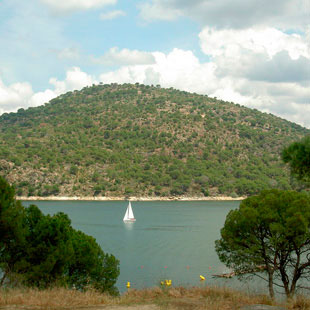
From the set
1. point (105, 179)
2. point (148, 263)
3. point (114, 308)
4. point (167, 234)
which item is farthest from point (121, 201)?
point (114, 308)

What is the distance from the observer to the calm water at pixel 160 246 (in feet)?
98.5

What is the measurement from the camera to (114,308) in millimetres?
8484

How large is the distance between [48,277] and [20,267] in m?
0.97

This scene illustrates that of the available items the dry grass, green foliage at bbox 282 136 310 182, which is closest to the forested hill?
the dry grass

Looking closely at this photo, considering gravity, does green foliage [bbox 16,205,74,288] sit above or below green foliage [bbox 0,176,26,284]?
below

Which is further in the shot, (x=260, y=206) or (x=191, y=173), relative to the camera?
(x=191, y=173)

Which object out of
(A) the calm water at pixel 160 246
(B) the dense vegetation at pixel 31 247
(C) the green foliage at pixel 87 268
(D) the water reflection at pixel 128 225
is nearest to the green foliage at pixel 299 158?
(A) the calm water at pixel 160 246

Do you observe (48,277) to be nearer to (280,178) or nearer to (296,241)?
(296,241)

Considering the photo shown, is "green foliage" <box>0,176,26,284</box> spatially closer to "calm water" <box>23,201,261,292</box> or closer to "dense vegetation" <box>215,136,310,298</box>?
"calm water" <box>23,201,261,292</box>

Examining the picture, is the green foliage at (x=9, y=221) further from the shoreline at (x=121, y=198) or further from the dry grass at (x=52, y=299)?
the shoreline at (x=121, y=198)

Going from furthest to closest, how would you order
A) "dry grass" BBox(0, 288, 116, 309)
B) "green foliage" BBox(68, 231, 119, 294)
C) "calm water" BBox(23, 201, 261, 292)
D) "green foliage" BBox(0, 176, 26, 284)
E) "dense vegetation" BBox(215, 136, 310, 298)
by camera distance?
"calm water" BBox(23, 201, 261, 292) → "green foliage" BBox(68, 231, 119, 294) → "dense vegetation" BBox(215, 136, 310, 298) → "green foliage" BBox(0, 176, 26, 284) → "dry grass" BBox(0, 288, 116, 309)

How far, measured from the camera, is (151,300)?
31.3 feet

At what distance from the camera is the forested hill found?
111 m

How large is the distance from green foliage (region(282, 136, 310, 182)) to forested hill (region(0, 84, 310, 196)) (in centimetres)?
10053
